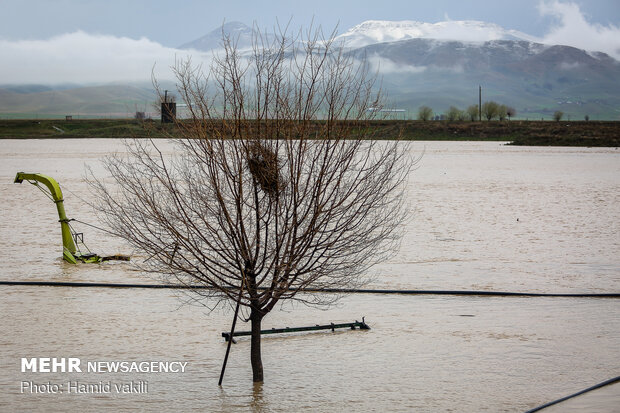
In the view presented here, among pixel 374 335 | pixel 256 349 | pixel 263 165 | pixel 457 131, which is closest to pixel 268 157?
pixel 263 165

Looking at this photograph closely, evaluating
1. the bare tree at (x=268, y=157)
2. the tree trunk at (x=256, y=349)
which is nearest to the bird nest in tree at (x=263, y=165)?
the bare tree at (x=268, y=157)

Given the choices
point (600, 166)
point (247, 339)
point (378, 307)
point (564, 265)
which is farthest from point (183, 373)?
point (600, 166)

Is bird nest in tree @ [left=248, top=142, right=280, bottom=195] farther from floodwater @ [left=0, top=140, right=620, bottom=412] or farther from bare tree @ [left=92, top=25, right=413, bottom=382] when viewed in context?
floodwater @ [left=0, top=140, right=620, bottom=412]

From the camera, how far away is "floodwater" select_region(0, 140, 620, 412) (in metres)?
9.51

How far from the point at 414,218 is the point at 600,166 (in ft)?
90.6

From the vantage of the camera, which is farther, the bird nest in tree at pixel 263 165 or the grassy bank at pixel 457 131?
the grassy bank at pixel 457 131

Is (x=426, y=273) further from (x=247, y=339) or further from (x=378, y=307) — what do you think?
(x=247, y=339)

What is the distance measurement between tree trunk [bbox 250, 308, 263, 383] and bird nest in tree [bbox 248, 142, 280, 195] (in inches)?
59.1

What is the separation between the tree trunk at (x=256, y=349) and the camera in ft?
30.3

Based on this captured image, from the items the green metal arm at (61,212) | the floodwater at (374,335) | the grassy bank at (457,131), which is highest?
the grassy bank at (457,131)

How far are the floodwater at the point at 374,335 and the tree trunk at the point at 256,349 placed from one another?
16cm

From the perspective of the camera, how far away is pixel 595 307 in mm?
13398

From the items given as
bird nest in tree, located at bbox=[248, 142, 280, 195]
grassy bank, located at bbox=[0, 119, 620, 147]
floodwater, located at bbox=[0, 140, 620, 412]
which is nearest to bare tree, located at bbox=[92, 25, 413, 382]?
bird nest in tree, located at bbox=[248, 142, 280, 195]

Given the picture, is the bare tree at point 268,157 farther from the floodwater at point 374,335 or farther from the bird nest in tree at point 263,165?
the floodwater at point 374,335
